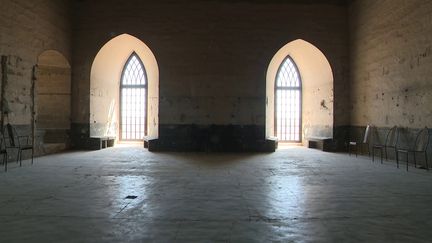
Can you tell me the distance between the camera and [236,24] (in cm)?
1109

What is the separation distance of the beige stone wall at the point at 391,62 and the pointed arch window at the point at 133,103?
656cm

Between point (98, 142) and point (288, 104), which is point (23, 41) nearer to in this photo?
point (98, 142)

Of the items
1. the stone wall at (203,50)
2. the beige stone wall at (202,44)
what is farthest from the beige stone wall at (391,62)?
the beige stone wall at (202,44)

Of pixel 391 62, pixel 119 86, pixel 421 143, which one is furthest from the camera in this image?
pixel 119 86

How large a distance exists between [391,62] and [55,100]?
874cm

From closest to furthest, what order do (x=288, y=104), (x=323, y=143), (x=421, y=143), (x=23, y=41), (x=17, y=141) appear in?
(x=421, y=143) → (x=17, y=141) → (x=23, y=41) → (x=323, y=143) → (x=288, y=104)

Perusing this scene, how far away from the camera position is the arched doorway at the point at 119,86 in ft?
37.5

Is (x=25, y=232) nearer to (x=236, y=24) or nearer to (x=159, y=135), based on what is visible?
(x=159, y=135)

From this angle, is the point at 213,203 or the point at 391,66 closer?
the point at 213,203

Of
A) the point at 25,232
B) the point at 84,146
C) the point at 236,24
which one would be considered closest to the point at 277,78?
the point at 236,24

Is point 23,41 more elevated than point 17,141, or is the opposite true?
point 23,41

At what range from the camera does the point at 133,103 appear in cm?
1322

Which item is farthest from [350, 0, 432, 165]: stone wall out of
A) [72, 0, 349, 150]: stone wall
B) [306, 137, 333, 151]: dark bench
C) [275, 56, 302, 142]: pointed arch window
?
Result: [275, 56, 302, 142]: pointed arch window

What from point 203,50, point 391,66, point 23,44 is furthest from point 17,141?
point 391,66
